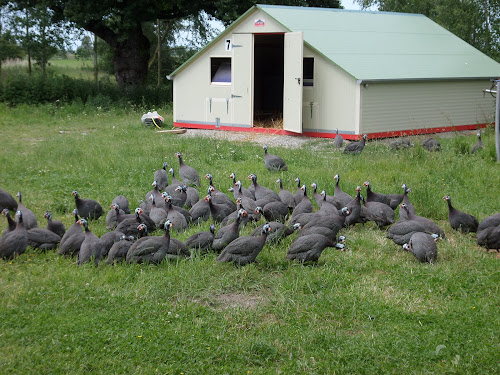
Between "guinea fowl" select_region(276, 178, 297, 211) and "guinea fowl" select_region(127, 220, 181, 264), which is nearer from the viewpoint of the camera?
"guinea fowl" select_region(127, 220, 181, 264)

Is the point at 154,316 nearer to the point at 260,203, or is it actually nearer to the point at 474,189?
the point at 260,203

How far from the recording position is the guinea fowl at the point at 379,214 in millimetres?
9344

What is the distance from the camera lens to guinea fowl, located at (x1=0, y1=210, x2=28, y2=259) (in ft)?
25.7

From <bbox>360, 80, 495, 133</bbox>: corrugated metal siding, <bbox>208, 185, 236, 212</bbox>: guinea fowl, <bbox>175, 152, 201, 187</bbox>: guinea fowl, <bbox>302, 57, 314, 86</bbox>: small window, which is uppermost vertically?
<bbox>302, 57, 314, 86</bbox>: small window

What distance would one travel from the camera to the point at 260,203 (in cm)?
970

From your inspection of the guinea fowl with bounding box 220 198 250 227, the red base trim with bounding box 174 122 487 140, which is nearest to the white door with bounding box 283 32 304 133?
the red base trim with bounding box 174 122 487 140

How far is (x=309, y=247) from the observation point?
771 cm

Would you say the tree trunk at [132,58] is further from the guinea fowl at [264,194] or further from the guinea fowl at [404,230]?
the guinea fowl at [404,230]

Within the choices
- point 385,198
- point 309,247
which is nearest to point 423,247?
point 309,247

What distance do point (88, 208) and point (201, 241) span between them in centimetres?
247

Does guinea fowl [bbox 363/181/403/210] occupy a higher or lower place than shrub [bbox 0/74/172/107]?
lower

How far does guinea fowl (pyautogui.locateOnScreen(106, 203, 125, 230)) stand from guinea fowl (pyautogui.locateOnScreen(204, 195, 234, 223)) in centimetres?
124

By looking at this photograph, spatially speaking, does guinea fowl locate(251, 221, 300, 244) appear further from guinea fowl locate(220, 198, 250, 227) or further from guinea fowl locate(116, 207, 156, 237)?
guinea fowl locate(116, 207, 156, 237)

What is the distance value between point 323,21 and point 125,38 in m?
8.56
